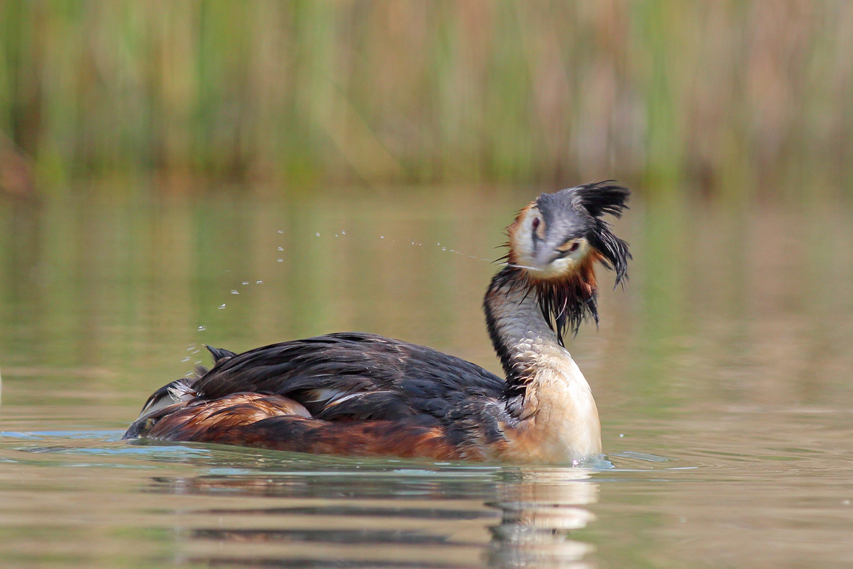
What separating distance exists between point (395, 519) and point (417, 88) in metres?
14.8

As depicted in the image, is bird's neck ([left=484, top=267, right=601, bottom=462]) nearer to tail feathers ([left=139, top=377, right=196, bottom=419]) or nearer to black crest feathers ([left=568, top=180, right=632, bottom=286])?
black crest feathers ([left=568, top=180, right=632, bottom=286])

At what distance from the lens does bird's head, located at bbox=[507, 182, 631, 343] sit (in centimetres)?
571

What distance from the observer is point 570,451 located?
17.9 ft

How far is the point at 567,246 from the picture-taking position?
572 cm

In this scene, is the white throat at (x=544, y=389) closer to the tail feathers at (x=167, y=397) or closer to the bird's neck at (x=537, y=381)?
the bird's neck at (x=537, y=381)

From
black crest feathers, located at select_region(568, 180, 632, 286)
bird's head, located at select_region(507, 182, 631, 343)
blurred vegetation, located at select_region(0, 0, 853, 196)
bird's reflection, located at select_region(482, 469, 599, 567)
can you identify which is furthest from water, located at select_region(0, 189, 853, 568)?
blurred vegetation, located at select_region(0, 0, 853, 196)

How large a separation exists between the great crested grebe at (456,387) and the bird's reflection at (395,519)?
273 millimetres

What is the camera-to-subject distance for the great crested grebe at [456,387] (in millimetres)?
5465

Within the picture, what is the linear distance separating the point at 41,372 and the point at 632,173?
13.3 m

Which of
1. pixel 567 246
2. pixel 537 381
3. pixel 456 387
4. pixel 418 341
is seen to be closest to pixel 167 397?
pixel 456 387

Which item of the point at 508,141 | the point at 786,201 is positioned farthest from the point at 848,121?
the point at 508,141

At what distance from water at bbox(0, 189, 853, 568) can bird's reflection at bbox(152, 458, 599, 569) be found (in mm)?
14

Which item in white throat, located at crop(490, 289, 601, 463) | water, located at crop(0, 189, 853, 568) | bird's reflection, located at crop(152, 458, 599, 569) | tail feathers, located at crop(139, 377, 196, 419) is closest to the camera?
bird's reflection, located at crop(152, 458, 599, 569)

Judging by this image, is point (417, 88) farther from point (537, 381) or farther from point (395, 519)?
point (395, 519)
